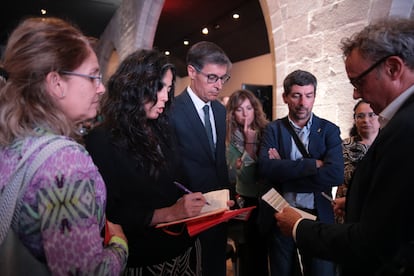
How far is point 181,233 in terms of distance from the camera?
4.41ft

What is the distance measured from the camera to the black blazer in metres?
1.84

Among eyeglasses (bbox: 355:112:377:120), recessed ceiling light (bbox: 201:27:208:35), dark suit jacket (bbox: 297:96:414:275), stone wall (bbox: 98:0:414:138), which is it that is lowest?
dark suit jacket (bbox: 297:96:414:275)

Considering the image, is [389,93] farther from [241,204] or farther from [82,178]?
[241,204]

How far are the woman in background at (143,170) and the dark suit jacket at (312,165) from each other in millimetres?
794

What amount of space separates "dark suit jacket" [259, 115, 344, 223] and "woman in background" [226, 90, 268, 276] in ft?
1.41

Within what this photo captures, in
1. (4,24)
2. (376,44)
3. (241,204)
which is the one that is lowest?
(241,204)

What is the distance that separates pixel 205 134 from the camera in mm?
1910

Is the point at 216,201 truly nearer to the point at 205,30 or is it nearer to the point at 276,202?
the point at 276,202

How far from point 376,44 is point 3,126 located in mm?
1193

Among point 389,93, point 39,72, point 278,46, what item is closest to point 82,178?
point 39,72

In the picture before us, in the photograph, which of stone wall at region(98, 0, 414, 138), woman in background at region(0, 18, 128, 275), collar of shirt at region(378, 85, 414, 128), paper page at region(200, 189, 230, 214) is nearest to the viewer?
woman in background at region(0, 18, 128, 275)

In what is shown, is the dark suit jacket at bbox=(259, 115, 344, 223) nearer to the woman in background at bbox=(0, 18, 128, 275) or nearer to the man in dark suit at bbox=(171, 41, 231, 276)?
the man in dark suit at bbox=(171, 41, 231, 276)

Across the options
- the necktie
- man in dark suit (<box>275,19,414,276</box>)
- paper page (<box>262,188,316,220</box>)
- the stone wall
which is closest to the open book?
paper page (<box>262,188,316,220</box>)

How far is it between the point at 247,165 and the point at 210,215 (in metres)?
1.30
